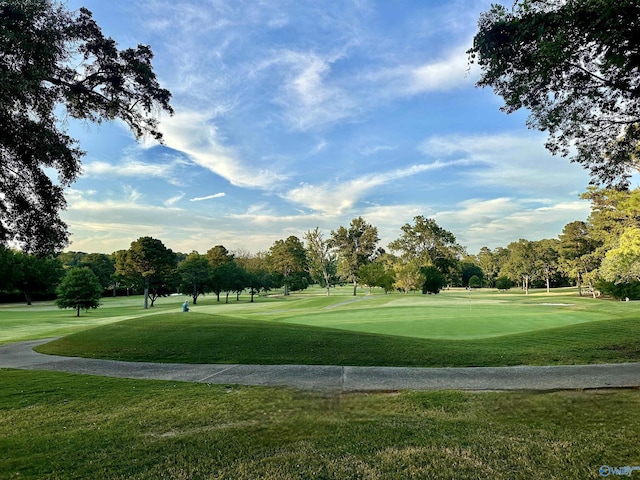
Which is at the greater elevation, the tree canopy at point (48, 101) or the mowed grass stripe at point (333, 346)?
the tree canopy at point (48, 101)

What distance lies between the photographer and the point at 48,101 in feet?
28.6

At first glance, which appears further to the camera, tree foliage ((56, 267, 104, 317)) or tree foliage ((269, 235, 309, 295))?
tree foliage ((269, 235, 309, 295))

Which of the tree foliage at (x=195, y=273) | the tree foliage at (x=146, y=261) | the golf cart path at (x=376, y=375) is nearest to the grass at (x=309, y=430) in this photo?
the golf cart path at (x=376, y=375)

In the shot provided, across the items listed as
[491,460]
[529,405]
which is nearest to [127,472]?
[491,460]

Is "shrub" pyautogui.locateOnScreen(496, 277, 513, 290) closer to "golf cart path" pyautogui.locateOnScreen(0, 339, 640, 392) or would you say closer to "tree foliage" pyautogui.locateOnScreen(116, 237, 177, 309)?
"tree foliage" pyautogui.locateOnScreen(116, 237, 177, 309)

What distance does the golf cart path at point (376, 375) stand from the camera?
24.2 feet

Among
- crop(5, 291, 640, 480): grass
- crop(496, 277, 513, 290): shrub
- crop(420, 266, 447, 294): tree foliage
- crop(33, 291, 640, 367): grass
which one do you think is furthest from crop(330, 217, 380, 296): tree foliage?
crop(5, 291, 640, 480): grass

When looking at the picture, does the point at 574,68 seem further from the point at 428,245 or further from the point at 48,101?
the point at 428,245

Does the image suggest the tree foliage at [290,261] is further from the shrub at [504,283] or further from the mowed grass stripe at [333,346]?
the mowed grass stripe at [333,346]

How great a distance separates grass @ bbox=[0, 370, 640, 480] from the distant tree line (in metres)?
32.1

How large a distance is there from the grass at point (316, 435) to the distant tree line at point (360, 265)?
3208 centimetres

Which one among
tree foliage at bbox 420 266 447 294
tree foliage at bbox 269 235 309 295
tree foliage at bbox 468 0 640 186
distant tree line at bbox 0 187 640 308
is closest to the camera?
tree foliage at bbox 468 0 640 186

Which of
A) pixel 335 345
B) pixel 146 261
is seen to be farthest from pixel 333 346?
pixel 146 261

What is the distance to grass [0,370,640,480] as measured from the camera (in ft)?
12.4
